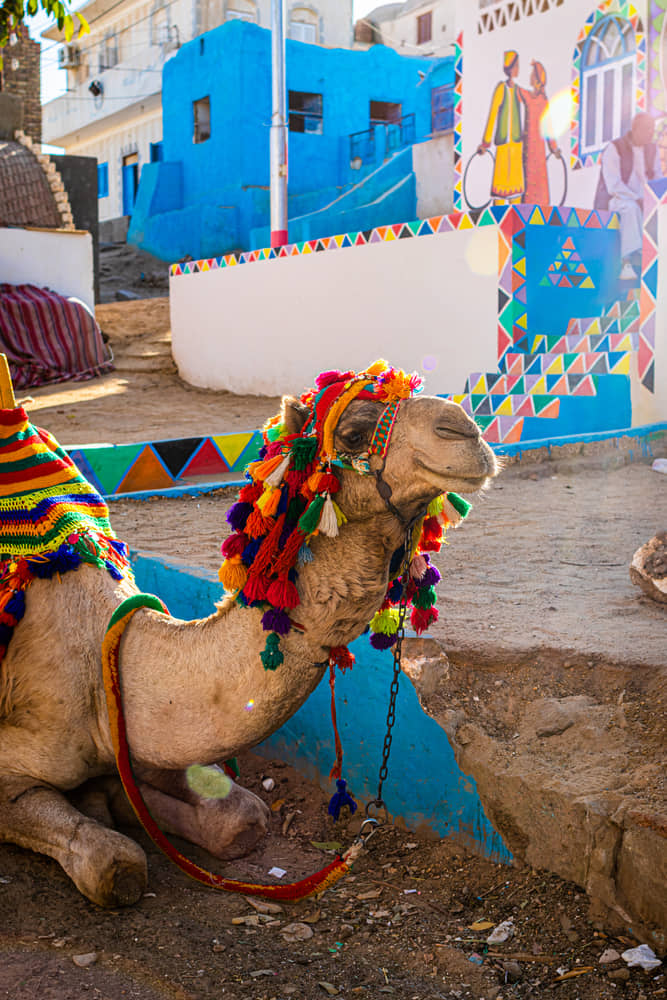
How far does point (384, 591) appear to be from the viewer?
2463mm

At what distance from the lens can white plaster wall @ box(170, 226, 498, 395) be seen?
11086 millimetres

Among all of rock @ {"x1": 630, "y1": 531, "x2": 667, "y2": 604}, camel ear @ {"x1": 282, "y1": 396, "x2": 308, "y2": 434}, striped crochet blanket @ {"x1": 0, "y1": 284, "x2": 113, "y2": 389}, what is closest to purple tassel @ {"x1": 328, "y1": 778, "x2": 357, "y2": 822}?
camel ear @ {"x1": 282, "y1": 396, "x2": 308, "y2": 434}

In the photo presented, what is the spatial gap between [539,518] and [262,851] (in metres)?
3.73

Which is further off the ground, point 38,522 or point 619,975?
point 38,522

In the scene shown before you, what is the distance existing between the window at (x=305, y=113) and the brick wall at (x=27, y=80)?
6.65m

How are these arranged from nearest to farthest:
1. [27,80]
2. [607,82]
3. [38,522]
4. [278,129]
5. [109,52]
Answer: [38,522] < [607,82] < [278,129] < [27,80] < [109,52]

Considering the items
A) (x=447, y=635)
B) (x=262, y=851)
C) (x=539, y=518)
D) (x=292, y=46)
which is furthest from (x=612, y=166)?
(x=292, y=46)

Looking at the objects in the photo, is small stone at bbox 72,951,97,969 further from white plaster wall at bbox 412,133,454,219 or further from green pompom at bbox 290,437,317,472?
white plaster wall at bbox 412,133,454,219

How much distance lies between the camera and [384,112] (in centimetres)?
2934

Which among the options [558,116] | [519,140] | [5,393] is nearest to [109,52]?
[519,140]

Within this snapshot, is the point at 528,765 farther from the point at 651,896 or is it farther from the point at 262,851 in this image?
the point at 262,851

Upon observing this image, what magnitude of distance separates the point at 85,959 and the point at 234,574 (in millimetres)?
1088

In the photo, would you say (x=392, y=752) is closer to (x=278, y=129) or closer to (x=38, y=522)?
(x=38, y=522)

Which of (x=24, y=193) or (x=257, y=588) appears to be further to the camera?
(x=24, y=193)
